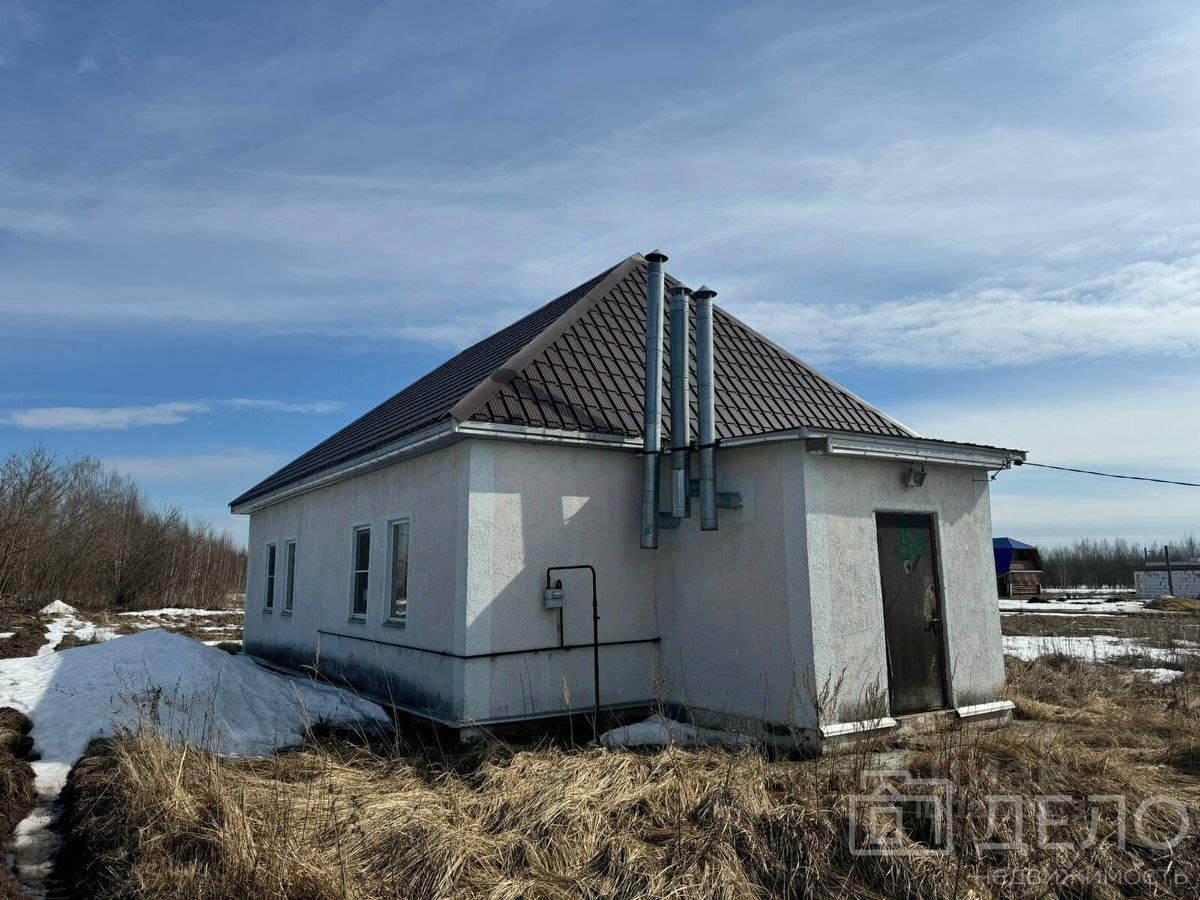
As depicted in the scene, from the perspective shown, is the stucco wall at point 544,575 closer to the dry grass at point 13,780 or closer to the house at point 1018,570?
the dry grass at point 13,780

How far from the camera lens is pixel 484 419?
7.83 m

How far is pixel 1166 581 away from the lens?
1756 inches

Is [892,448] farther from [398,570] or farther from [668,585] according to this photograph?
[398,570]

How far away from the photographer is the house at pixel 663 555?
7598 millimetres

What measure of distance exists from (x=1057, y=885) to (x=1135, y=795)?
1.60m

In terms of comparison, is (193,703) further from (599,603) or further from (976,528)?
(976,528)

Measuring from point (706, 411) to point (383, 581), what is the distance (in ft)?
15.5

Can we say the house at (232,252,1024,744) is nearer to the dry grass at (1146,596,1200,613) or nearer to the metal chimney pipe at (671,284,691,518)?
the metal chimney pipe at (671,284,691,518)

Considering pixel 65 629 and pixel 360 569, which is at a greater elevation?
pixel 360 569

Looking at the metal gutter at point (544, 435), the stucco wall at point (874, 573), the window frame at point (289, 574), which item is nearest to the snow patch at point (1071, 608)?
the stucco wall at point (874, 573)

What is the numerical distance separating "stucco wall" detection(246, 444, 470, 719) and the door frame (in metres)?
4.39

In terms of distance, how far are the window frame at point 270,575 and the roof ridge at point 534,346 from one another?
7846 millimetres

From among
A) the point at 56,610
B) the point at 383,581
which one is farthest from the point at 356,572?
the point at 56,610

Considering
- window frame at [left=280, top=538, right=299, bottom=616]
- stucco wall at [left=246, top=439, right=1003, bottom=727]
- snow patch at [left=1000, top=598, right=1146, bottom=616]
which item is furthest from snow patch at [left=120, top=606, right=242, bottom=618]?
snow patch at [left=1000, top=598, right=1146, bottom=616]
